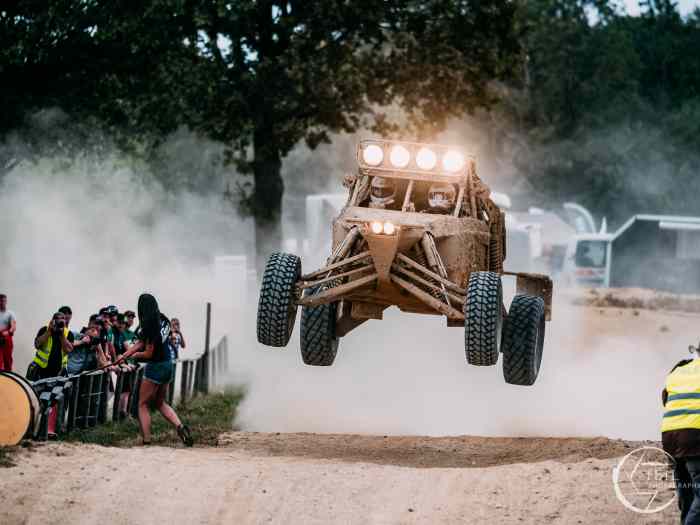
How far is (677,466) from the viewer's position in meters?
10.4

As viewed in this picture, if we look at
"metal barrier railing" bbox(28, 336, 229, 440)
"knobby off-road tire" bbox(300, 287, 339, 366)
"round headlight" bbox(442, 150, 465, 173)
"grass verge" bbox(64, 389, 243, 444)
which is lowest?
"grass verge" bbox(64, 389, 243, 444)

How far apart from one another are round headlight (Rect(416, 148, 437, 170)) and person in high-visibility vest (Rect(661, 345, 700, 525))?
15.0 ft

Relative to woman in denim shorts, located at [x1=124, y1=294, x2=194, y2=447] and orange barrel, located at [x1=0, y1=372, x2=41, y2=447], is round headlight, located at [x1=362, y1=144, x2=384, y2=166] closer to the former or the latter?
woman in denim shorts, located at [x1=124, y1=294, x2=194, y2=447]

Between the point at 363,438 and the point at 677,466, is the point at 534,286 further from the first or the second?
the point at 677,466

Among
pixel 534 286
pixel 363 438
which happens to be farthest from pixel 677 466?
pixel 363 438

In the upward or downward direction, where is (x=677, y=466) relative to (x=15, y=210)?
downward

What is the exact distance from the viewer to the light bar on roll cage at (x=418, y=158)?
46.0 ft

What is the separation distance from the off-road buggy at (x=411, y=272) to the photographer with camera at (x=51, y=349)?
3039 millimetres

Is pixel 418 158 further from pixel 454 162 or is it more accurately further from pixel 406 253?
pixel 406 253

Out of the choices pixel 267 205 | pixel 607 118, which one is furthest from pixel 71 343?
pixel 607 118

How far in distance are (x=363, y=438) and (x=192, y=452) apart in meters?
3.26

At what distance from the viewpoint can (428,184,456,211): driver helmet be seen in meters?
14.3

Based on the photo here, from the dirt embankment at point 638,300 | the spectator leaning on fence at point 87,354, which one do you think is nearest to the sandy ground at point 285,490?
the spectator leaning on fence at point 87,354

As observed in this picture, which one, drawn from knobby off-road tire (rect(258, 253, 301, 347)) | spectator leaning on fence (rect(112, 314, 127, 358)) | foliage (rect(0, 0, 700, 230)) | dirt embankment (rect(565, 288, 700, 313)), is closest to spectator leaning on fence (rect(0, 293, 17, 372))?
spectator leaning on fence (rect(112, 314, 127, 358))
